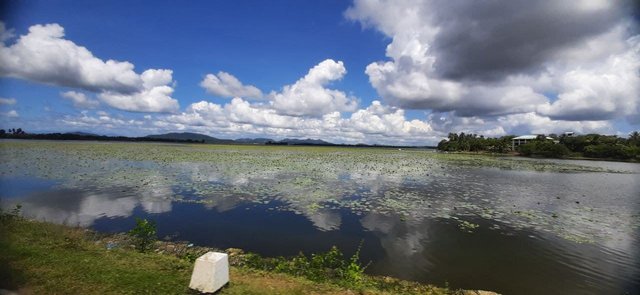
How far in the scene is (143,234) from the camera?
1024 cm

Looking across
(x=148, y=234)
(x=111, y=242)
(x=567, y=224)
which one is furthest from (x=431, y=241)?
(x=111, y=242)

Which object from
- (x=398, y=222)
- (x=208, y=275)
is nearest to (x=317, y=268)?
(x=208, y=275)

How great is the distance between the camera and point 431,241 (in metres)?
13.6

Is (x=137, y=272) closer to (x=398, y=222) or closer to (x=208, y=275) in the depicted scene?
(x=208, y=275)

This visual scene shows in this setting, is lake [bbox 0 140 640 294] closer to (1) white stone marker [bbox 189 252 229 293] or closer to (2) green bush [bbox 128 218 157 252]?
(2) green bush [bbox 128 218 157 252]

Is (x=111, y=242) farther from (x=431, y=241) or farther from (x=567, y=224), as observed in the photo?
(x=567, y=224)

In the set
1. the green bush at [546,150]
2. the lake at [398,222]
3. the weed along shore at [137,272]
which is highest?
the green bush at [546,150]

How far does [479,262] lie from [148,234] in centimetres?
1184

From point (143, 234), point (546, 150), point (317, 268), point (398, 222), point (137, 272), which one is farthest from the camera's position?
point (546, 150)

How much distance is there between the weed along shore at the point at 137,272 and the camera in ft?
21.7

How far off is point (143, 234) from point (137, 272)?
3143 mm

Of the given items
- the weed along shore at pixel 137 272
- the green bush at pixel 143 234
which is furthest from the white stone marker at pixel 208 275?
the green bush at pixel 143 234

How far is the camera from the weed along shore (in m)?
6.61

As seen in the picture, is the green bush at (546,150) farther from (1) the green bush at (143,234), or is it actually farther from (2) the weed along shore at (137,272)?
(1) the green bush at (143,234)
